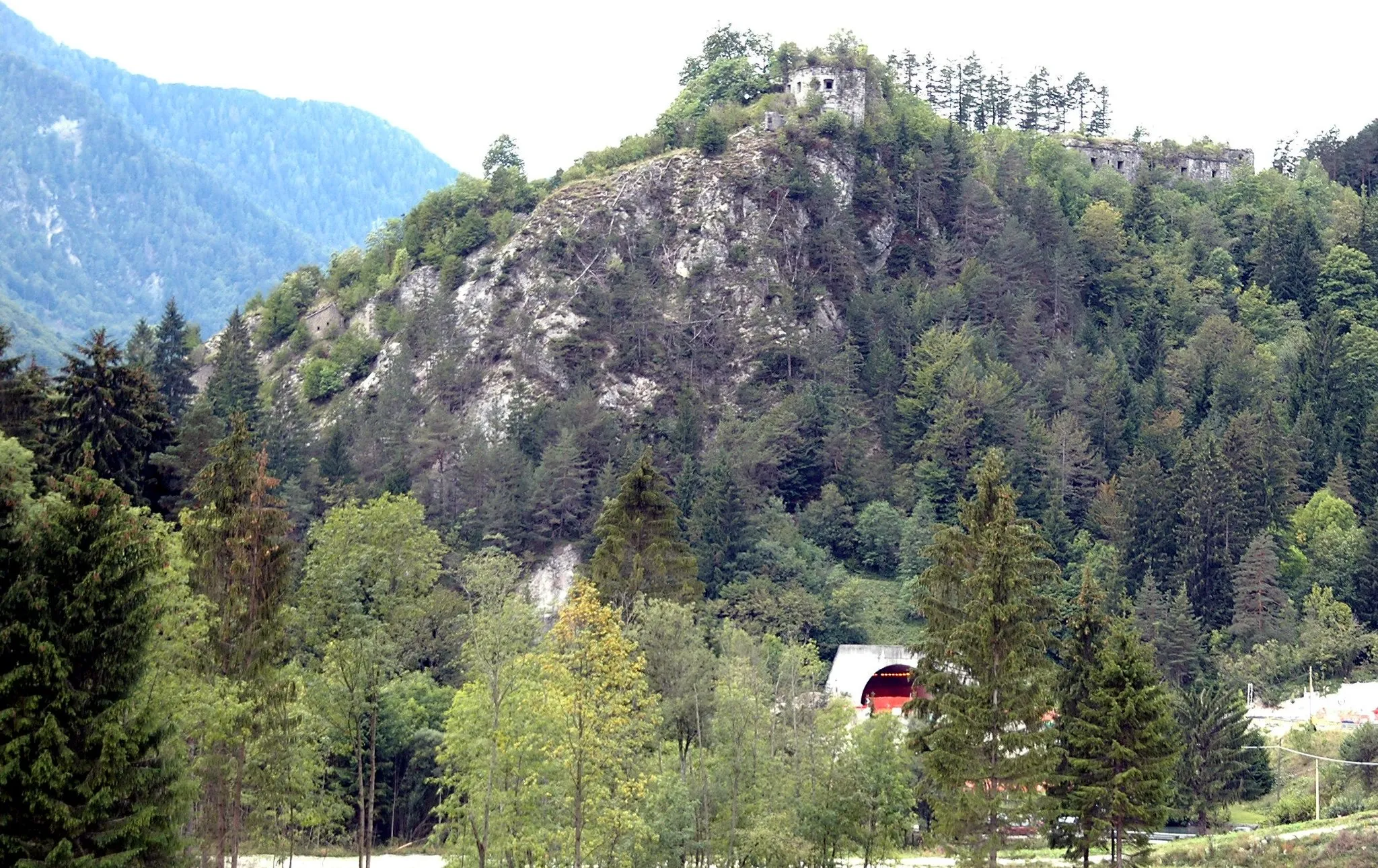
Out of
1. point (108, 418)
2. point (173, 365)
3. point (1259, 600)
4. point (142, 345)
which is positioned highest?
point (142, 345)

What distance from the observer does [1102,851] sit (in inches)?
2083

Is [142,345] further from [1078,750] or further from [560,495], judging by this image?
[1078,750]

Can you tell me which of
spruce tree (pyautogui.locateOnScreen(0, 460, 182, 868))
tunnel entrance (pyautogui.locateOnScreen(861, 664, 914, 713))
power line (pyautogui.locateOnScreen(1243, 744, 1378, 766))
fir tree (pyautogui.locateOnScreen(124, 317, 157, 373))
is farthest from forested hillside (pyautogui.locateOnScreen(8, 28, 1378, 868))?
tunnel entrance (pyautogui.locateOnScreen(861, 664, 914, 713))

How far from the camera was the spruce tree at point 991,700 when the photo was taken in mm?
45312

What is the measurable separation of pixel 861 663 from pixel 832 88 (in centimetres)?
5303

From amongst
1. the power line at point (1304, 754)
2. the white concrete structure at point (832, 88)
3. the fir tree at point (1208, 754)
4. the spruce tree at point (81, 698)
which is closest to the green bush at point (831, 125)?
the white concrete structure at point (832, 88)

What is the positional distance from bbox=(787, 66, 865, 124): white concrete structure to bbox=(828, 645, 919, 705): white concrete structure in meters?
50.4

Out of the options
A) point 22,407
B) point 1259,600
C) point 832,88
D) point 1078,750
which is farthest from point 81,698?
Result: point 832,88

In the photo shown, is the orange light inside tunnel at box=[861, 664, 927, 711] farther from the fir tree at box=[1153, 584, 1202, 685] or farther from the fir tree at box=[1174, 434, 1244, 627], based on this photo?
the fir tree at box=[1174, 434, 1244, 627]

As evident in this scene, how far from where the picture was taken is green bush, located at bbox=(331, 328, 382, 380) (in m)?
106

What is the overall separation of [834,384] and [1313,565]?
27896 mm

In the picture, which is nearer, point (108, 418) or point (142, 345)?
point (108, 418)

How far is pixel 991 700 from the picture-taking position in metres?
45.6

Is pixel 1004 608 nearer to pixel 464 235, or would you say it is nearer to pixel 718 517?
pixel 718 517
